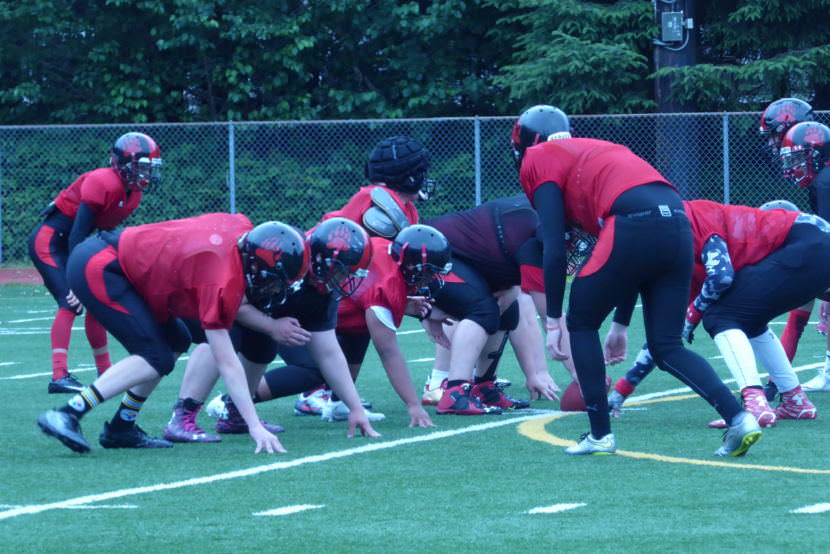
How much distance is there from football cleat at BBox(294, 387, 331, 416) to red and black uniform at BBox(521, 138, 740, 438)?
2.47 m

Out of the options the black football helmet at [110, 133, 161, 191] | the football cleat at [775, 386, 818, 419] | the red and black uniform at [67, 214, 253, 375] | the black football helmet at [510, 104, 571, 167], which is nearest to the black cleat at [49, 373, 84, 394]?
the black football helmet at [110, 133, 161, 191]

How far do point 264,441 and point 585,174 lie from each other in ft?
6.54

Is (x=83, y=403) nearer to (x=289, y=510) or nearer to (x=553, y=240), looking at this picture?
(x=289, y=510)

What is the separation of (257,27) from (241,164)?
3.26 meters

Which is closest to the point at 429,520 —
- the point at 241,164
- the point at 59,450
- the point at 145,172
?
the point at 59,450

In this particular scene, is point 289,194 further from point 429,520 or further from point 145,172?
point 429,520

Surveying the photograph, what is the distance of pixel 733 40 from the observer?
21672 millimetres

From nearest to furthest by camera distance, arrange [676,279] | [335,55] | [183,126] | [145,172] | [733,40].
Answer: [676,279] → [145,172] → [183,126] → [733,40] → [335,55]

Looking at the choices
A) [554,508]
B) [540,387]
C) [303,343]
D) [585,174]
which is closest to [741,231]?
[585,174]

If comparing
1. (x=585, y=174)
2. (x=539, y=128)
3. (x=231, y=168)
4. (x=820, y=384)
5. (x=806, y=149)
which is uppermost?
(x=539, y=128)

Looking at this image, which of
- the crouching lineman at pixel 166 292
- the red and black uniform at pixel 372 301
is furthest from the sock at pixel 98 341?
the crouching lineman at pixel 166 292

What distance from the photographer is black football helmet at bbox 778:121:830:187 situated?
29.3 feet

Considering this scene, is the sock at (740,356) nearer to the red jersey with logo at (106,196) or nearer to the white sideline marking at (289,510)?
the white sideline marking at (289,510)

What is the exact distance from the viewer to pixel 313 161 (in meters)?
20.6
